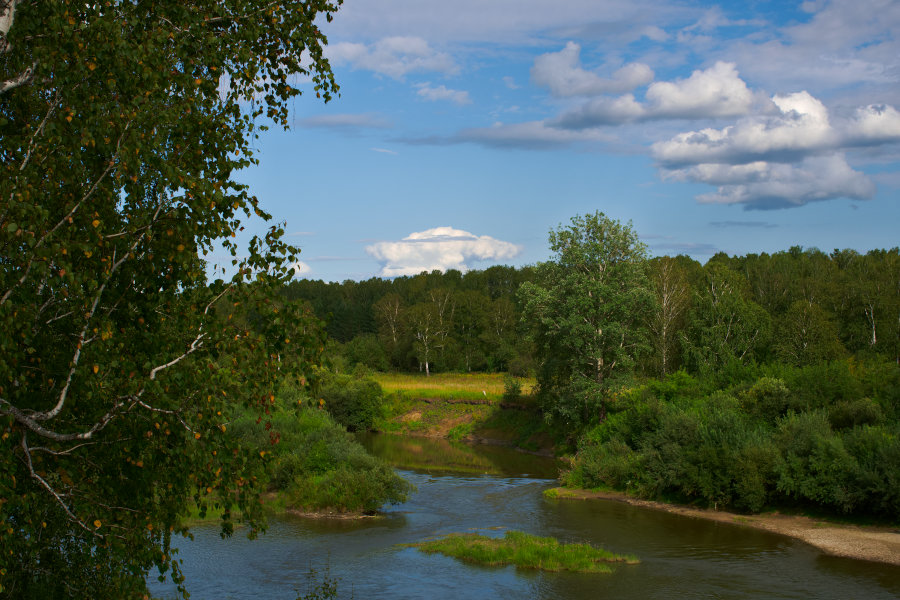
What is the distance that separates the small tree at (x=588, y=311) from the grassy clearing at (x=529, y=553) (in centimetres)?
1790

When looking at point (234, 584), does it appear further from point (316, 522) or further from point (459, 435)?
point (459, 435)

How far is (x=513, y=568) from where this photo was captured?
2405 centimetres

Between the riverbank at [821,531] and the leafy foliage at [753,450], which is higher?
the leafy foliage at [753,450]

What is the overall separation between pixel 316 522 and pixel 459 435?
30580 millimetres

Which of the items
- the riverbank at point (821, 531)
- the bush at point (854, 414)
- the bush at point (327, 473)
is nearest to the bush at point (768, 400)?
the bush at point (854, 414)

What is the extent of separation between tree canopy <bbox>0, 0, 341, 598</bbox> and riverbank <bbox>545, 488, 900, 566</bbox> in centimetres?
2500

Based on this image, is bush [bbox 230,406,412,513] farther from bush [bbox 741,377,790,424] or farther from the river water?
bush [bbox 741,377,790,424]

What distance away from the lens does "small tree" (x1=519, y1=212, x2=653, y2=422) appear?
43.3 metres

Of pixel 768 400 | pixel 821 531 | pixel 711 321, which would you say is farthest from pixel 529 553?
pixel 711 321

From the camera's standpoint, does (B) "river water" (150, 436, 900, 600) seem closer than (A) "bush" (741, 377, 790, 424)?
Yes

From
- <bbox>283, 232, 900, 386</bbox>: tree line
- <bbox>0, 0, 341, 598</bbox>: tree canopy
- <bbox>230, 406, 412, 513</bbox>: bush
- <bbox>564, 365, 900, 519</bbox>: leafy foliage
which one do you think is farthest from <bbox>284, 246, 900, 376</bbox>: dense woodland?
<bbox>0, 0, 341, 598</bbox>: tree canopy

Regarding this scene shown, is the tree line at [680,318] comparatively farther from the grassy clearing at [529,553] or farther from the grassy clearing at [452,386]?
the grassy clearing at [529,553]

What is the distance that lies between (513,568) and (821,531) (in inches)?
517

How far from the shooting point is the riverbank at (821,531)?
85.4 feet
